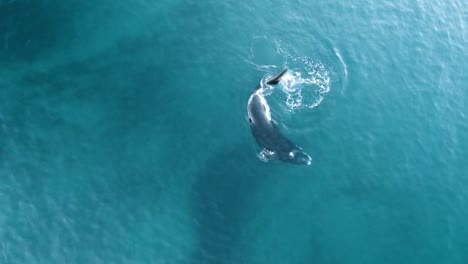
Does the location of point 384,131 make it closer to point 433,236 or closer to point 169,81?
point 433,236

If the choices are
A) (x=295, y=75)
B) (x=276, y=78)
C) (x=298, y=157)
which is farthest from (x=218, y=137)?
(x=295, y=75)

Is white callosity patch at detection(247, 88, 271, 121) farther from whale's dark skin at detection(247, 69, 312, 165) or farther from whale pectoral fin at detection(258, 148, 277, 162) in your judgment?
whale pectoral fin at detection(258, 148, 277, 162)

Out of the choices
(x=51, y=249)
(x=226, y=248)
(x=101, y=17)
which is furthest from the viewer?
(x=101, y=17)

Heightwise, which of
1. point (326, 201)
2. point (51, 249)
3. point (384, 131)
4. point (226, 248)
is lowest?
point (51, 249)

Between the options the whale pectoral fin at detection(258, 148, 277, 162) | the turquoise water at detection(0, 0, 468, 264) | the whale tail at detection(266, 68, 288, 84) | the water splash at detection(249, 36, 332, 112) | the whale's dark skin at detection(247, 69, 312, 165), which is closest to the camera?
the turquoise water at detection(0, 0, 468, 264)

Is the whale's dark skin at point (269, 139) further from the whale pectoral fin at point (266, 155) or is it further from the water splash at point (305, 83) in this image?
the water splash at point (305, 83)

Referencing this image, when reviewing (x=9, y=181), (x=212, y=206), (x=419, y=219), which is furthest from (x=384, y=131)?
(x=9, y=181)

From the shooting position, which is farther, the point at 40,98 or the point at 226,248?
the point at 40,98

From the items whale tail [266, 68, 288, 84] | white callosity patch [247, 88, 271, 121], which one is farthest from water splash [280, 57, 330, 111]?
white callosity patch [247, 88, 271, 121]
